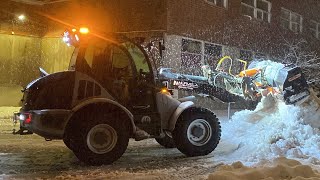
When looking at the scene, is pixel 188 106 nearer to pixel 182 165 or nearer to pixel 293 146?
pixel 182 165

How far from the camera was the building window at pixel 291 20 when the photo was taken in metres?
26.3

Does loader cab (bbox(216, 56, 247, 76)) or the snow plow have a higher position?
loader cab (bbox(216, 56, 247, 76))

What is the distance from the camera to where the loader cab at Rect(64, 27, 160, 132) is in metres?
8.03

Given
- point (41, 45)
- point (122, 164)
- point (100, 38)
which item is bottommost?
point (122, 164)

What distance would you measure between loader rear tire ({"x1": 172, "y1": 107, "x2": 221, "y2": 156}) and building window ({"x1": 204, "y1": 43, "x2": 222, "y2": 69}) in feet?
35.6

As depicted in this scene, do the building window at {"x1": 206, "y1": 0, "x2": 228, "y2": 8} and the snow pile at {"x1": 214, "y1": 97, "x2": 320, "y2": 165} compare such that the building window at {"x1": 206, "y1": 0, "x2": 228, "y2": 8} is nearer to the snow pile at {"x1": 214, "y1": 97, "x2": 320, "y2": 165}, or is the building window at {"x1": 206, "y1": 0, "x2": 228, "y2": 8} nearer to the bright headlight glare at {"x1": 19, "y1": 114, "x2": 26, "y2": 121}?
the snow pile at {"x1": 214, "y1": 97, "x2": 320, "y2": 165}

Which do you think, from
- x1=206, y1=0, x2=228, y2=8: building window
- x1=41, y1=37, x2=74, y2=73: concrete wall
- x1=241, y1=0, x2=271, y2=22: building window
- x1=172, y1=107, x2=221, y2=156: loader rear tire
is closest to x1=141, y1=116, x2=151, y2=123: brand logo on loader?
x1=172, y1=107, x2=221, y2=156: loader rear tire

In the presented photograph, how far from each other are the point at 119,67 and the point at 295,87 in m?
4.52

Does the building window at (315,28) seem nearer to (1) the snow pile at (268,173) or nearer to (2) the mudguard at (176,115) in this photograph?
(2) the mudguard at (176,115)

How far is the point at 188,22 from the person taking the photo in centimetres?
1867

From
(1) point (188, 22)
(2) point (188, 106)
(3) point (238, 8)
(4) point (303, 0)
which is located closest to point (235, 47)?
(3) point (238, 8)

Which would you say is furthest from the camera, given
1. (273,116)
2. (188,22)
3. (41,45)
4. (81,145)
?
(41,45)

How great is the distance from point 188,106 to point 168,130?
2.15 ft

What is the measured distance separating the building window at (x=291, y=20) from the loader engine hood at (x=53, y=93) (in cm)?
2088
